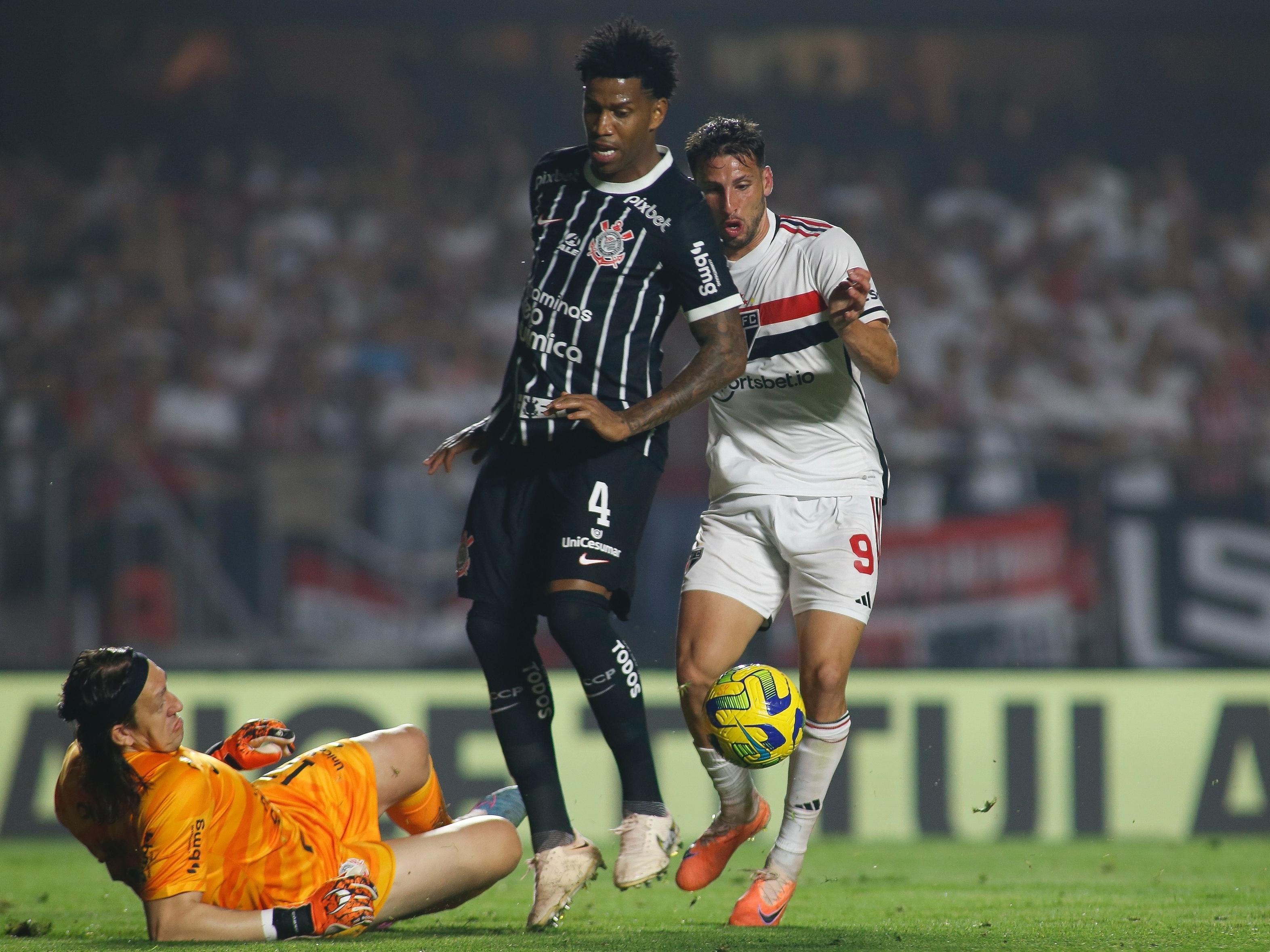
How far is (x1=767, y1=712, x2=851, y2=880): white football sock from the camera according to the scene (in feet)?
14.6

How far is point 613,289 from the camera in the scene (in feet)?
13.4

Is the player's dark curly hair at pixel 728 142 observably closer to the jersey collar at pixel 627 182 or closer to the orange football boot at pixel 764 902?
the jersey collar at pixel 627 182

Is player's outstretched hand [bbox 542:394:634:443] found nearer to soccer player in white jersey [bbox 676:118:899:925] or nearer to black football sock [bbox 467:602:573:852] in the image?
black football sock [bbox 467:602:573:852]

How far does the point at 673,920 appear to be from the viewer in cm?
443

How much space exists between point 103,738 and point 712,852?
6.36ft

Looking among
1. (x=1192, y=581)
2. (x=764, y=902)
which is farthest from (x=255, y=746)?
(x=1192, y=581)

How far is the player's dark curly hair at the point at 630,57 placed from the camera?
157 inches

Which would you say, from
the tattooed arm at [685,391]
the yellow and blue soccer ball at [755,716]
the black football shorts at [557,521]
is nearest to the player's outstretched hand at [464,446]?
the black football shorts at [557,521]

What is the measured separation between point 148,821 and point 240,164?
964cm

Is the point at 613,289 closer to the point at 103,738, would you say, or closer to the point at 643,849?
the point at 643,849

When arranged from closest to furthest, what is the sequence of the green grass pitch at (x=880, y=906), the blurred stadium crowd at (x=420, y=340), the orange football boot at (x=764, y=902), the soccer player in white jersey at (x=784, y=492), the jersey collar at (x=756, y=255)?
1. the green grass pitch at (x=880, y=906)
2. the orange football boot at (x=764, y=902)
3. the soccer player in white jersey at (x=784, y=492)
4. the jersey collar at (x=756, y=255)
5. the blurred stadium crowd at (x=420, y=340)

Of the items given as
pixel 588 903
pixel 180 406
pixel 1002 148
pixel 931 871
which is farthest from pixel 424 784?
pixel 1002 148

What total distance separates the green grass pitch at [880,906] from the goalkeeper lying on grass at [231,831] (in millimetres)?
105

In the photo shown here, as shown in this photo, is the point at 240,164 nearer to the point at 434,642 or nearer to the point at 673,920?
the point at 434,642
